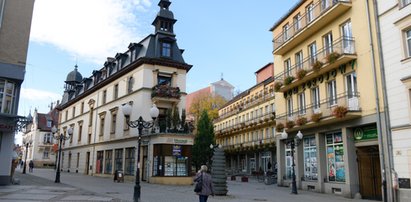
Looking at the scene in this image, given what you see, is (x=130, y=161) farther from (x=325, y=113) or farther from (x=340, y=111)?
(x=340, y=111)

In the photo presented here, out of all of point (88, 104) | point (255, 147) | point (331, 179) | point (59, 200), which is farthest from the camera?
point (255, 147)

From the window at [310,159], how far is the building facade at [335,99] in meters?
0.07

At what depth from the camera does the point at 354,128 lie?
68.6ft

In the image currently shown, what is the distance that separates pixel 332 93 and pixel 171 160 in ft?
47.1

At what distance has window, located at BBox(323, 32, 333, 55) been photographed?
873 inches

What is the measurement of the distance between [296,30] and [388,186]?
42.2ft

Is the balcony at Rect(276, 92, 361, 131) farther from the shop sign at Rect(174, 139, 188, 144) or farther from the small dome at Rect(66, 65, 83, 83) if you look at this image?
the small dome at Rect(66, 65, 83, 83)

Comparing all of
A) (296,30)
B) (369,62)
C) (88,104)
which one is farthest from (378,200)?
(88,104)

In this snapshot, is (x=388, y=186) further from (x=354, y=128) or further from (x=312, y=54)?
(x=312, y=54)

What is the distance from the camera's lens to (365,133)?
65.8 feet

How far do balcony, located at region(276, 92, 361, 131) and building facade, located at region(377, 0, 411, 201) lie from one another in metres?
2.29

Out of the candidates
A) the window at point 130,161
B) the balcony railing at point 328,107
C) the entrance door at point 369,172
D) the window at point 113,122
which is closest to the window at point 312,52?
the balcony railing at point 328,107

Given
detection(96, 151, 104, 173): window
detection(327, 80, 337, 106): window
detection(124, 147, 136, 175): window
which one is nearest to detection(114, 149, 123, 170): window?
detection(124, 147, 136, 175): window

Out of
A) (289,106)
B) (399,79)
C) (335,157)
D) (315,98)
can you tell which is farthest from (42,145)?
(399,79)
